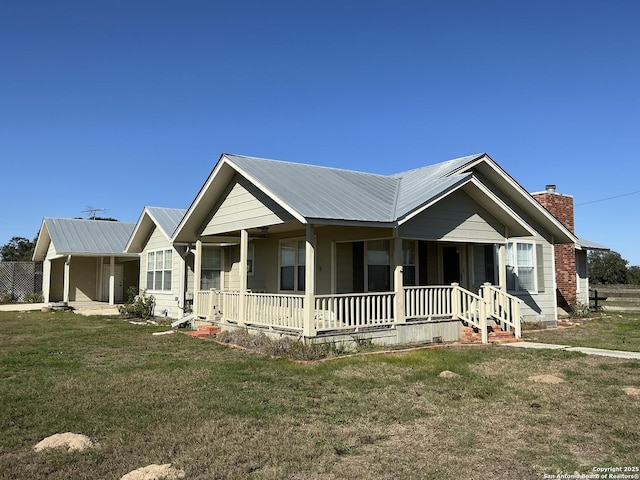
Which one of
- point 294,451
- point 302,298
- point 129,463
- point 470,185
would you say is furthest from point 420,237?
point 129,463

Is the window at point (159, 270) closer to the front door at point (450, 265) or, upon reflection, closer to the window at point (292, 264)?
the window at point (292, 264)

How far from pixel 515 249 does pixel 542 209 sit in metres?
1.64

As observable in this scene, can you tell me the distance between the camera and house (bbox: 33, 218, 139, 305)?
27.2 m

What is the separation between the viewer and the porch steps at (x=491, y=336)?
13.1 m

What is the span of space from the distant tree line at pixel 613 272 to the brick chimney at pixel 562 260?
46534mm

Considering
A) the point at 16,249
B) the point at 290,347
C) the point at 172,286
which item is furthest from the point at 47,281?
the point at 16,249

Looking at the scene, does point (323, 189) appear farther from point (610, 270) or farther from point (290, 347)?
point (610, 270)

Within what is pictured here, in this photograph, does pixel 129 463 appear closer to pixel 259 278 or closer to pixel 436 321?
pixel 436 321

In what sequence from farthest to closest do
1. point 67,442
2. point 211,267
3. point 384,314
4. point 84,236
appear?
point 84,236 < point 211,267 < point 384,314 < point 67,442

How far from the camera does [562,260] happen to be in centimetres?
2075

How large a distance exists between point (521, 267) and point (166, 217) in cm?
1362

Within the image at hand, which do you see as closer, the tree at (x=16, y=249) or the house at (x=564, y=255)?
the house at (x=564, y=255)

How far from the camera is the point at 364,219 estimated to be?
1128 centimetres

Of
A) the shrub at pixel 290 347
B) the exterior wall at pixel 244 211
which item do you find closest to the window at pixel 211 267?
the exterior wall at pixel 244 211
